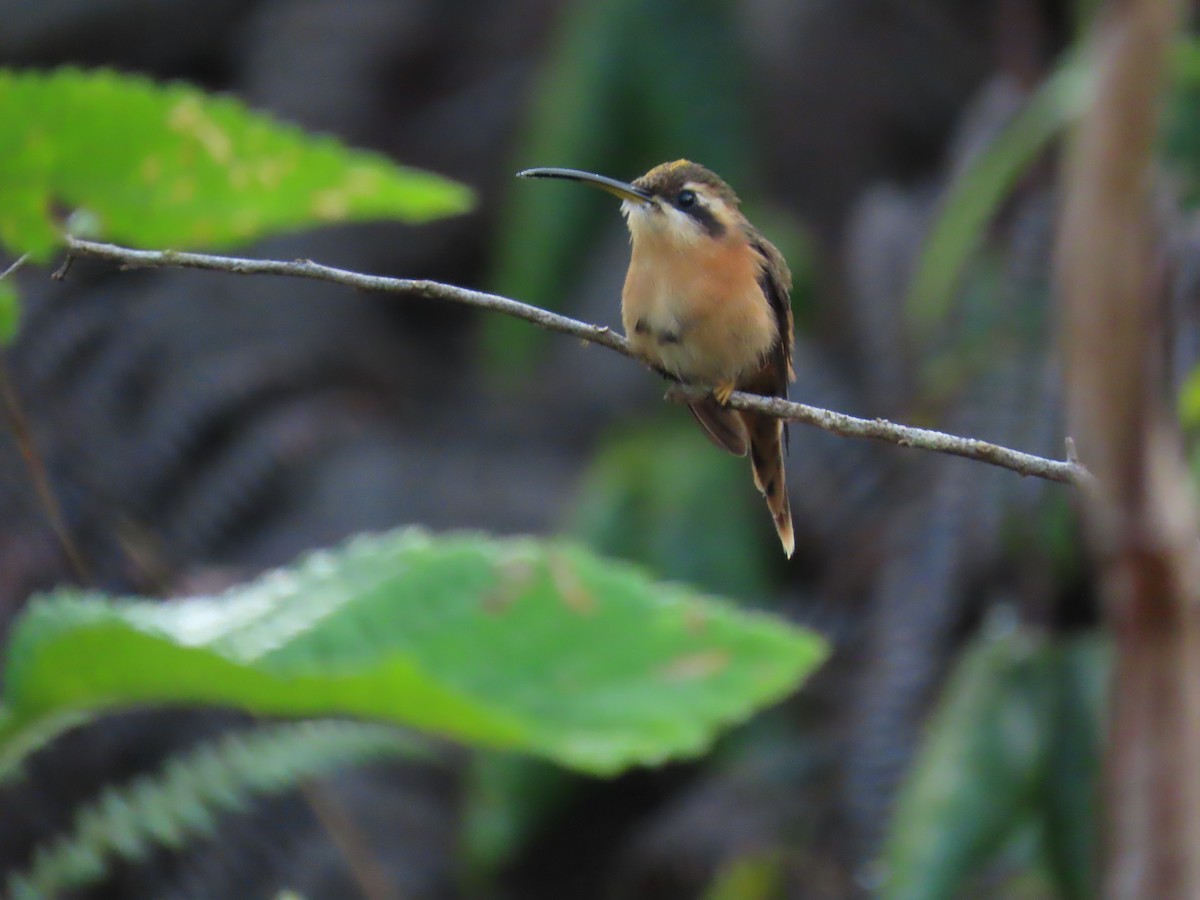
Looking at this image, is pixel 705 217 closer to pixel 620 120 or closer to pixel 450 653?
pixel 450 653

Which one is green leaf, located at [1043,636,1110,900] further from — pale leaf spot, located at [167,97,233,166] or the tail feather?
pale leaf spot, located at [167,97,233,166]

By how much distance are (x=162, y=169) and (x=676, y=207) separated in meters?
1.01

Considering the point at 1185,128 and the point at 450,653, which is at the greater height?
the point at 1185,128

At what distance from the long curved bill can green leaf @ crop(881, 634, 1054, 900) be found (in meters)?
1.18

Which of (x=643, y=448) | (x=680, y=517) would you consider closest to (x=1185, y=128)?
(x=680, y=517)

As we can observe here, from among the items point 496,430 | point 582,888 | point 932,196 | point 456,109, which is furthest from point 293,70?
point 582,888

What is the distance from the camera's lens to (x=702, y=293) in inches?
99.0

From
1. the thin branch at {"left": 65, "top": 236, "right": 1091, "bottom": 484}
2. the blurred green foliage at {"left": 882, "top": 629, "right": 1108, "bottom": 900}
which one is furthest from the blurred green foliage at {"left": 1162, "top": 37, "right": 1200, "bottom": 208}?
the thin branch at {"left": 65, "top": 236, "right": 1091, "bottom": 484}

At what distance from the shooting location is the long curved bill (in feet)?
7.66

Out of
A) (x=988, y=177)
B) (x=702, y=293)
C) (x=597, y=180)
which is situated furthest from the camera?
(x=988, y=177)

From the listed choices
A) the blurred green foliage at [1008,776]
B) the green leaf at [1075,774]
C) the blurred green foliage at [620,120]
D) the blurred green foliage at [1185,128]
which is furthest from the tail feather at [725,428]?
the blurred green foliage at [620,120]

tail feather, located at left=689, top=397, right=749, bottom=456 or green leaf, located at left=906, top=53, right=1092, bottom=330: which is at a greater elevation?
green leaf, located at left=906, top=53, right=1092, bottom=330

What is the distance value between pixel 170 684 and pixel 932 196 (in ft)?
13.1

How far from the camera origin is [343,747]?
9.45 ft
